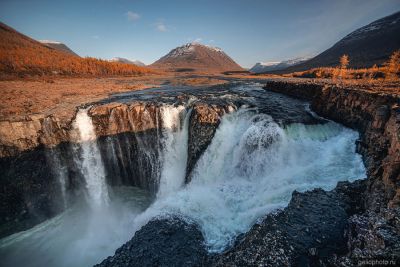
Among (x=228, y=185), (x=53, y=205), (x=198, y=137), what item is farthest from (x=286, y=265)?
(x=53, y=205)

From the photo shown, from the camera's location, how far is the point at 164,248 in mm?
9141

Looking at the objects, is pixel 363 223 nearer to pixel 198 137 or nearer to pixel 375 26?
pixel 198 137

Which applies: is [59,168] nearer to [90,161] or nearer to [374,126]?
[90,161]

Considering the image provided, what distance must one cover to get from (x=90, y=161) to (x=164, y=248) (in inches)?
408

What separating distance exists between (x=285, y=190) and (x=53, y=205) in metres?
16.0

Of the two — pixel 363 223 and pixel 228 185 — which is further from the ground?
pixel 363 223

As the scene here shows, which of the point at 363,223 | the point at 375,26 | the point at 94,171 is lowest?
the point at 94,171

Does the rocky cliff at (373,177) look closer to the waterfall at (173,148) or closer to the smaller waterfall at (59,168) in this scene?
the waterfall at (173,148)

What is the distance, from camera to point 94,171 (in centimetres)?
1680

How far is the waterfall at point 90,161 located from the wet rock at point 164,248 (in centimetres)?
805

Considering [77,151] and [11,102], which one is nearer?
[77,151]

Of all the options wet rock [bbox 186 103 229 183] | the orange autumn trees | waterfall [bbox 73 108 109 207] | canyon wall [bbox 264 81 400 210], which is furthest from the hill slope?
the orange autumn trees

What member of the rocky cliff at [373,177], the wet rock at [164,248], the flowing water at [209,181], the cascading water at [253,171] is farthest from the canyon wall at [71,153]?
the rocky cliff at [373,177]

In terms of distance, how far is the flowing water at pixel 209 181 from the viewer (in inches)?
427
